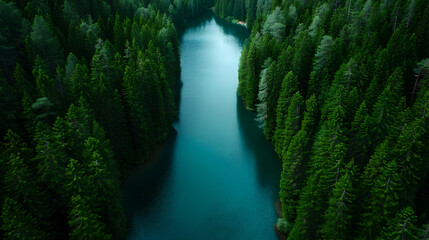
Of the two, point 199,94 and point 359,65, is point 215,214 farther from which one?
point 199,94

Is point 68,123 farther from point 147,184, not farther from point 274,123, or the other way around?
point 274,123

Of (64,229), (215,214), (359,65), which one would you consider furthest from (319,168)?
(64,229)

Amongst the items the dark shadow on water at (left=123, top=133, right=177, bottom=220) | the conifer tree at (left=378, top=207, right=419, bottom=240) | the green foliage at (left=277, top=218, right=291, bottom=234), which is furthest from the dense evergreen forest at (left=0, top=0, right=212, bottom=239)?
the conifer tree at (left=378, top=207, right=419, bottom=240)

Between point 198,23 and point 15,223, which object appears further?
point 198,23

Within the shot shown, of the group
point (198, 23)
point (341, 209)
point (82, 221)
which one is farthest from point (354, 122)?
point (198, 23)

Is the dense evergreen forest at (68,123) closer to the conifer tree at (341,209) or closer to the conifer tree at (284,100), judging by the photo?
the conifer tree at (284,100)

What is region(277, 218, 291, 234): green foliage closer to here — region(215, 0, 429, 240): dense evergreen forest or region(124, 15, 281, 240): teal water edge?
region(215, 0, 429, 240): dense evergreen forest
